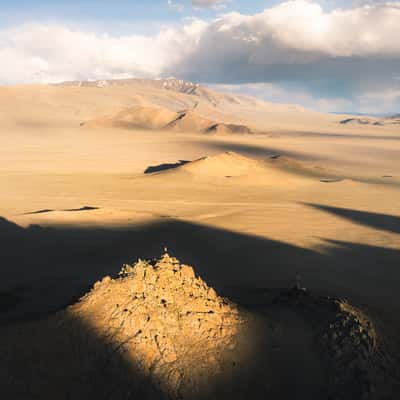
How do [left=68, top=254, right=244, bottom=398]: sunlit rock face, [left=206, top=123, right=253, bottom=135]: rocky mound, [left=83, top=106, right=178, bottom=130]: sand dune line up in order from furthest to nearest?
[left=83, top=106, right=178, bottom=130]: sand dune
[left=206, top=123, right=253, bottom=135]: rocky mound
[left=68, top=254, right=244, bottom=398]: sunlit rock face

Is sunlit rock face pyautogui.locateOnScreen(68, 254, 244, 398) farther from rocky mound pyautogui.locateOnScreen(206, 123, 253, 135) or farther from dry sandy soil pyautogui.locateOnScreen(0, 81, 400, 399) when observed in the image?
rocky mound pyautogui.locateOnScreen(206, 123, 253, 135)

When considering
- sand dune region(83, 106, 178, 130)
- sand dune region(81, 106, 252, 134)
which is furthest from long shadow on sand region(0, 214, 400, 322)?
sand dune region(83, 106, 178, 130)

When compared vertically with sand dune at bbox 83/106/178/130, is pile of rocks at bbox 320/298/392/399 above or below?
above

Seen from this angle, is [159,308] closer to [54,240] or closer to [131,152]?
[54,240]

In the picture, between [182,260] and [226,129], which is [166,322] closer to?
[182,260]

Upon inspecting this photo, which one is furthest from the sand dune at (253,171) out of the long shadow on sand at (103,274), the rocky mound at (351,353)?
the rocky mound at (351,353)

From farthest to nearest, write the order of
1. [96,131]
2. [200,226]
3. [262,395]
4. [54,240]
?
[96,131], [200,226], [54,240], [262,395]

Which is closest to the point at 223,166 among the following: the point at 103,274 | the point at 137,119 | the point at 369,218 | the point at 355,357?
the point at 369,218

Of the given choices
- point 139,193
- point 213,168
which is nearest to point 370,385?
point 139,193
